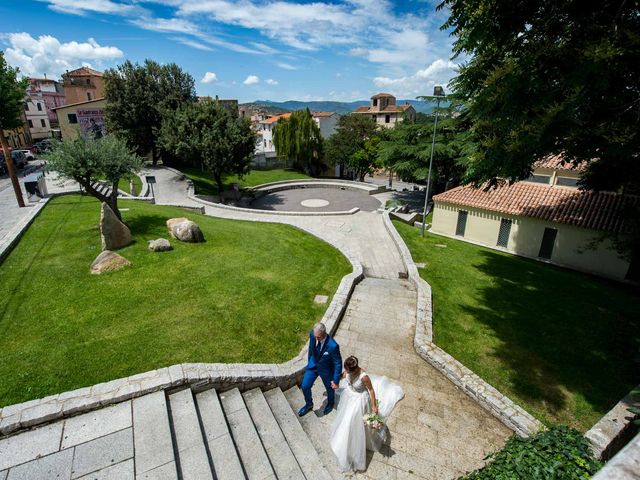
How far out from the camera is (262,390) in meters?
7.24

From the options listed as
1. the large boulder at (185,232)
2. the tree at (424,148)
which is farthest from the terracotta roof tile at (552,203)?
the large boulder at (185,232)

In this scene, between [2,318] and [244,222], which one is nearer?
[2,318]

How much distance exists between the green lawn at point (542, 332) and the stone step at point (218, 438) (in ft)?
20.3

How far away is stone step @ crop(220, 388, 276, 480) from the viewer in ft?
17.8

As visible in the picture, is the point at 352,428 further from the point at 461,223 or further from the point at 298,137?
the point at 298,137

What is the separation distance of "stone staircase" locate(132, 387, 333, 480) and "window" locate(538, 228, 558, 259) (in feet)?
60.9

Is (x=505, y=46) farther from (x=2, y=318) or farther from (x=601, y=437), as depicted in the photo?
(x=2, y=318)

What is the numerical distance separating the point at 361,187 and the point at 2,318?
34.9 metres

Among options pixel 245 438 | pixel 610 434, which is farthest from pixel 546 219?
pixel 245 438

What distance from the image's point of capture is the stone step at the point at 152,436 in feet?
16.0

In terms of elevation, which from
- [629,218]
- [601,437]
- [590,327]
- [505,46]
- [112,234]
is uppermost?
→ [505,46]

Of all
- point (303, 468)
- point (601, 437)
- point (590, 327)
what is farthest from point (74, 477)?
point (590, 327)

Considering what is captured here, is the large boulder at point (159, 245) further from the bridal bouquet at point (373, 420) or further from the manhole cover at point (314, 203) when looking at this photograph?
the manhole cover at point (314, 203)

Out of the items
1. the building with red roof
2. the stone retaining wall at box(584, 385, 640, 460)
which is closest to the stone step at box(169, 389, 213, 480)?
the stone retaining wall at box(584, 385, 640, 460)
